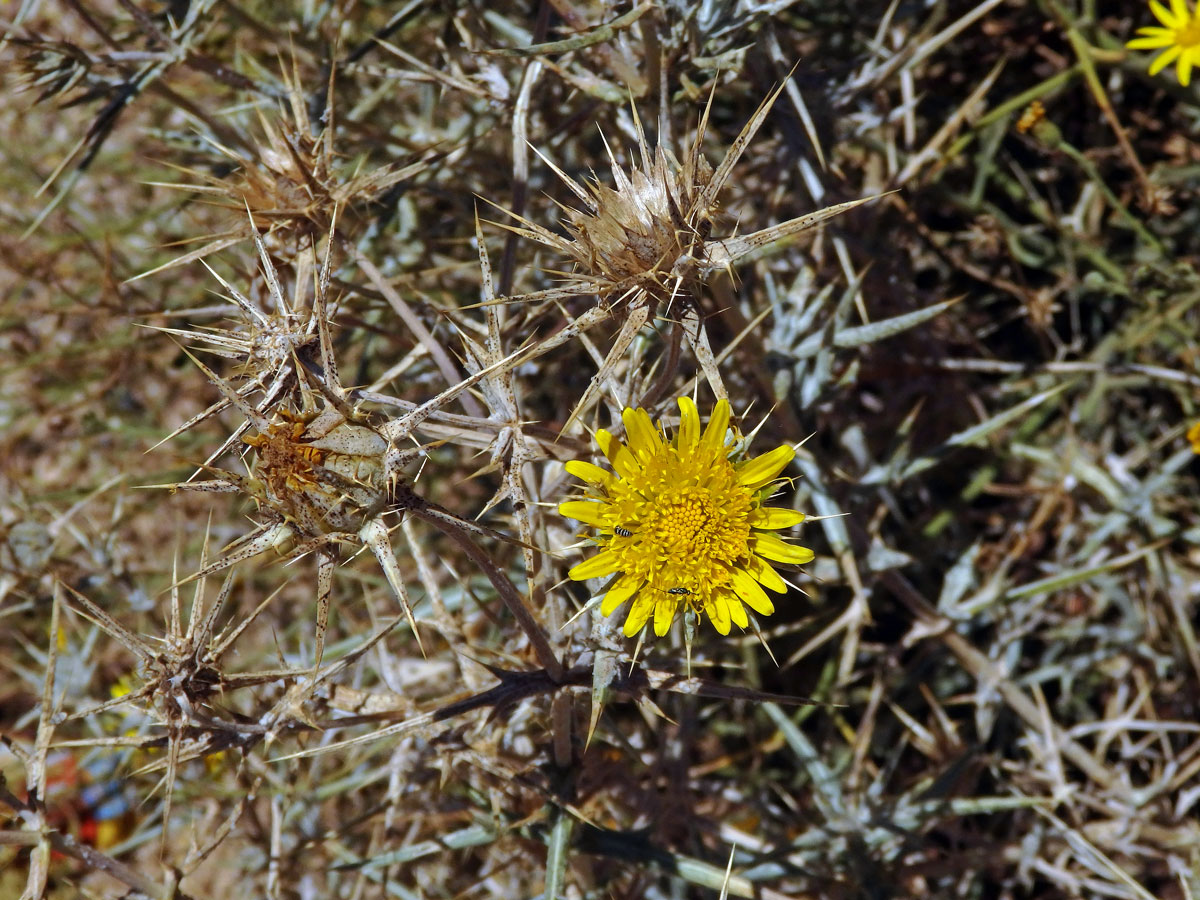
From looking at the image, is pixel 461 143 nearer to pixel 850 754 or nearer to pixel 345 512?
pixel 345 512

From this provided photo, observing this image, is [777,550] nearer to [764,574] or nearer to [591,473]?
[764,574]

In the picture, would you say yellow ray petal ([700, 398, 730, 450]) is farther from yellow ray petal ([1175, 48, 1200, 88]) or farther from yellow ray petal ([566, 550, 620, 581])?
yellow ray petal ([1175, 48, 1200, 88])

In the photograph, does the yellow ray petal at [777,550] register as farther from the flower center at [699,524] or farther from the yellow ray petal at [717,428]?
the yellow ray petal at [717,428]

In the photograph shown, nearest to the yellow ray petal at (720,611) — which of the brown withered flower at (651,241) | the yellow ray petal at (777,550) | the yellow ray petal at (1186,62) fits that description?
the yellow ray petal at (777,550)

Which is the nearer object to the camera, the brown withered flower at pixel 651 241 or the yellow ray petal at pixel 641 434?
the brown withered flower at pixel 651 241

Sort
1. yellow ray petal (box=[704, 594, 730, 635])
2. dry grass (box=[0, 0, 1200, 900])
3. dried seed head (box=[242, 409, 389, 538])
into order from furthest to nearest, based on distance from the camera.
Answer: dry grass (box=[0, 0, 1200, 900]), yellow ray petal (box=[704, 594, 730, 635]), dried seed head (box=[242, 409, 389, 538])

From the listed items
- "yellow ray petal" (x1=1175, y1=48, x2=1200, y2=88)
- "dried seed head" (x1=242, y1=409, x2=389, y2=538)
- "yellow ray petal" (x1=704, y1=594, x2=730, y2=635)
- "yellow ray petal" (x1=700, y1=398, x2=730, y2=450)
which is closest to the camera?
"dried seed head" (x1=242, y1=409, x2=389, y2=538)

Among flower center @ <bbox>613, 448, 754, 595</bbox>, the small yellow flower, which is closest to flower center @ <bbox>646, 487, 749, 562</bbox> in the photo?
flower center @ <bbox>613, 448, 754, 595</bbox>

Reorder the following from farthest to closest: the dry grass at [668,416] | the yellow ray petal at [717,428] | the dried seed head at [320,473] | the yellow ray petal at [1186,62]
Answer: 1. the yellow ray petal at [1186,62]
2. the dry grass at [668,416]
3. the yellow ray petal at [717,428]
4. the dried seed head at [320,473]

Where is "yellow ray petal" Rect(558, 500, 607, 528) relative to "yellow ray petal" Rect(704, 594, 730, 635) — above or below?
above
